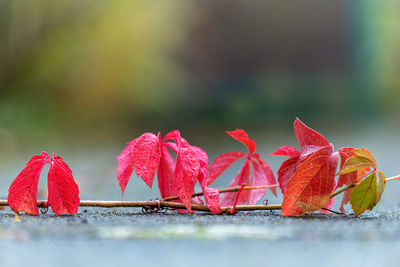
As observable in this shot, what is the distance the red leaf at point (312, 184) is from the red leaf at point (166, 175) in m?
0.16

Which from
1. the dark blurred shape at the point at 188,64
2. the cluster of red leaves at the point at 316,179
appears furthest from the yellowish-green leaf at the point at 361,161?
the dark blurred shape at the point at 188,64

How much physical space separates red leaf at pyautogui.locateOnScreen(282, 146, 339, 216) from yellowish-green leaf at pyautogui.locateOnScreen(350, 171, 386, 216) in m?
0.03

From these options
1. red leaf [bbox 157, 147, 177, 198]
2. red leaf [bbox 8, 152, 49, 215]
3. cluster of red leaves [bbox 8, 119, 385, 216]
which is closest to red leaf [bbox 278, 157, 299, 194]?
cluster of red leaves [bbox 8, 119, 385, 216]

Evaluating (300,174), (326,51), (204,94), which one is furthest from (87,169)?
(326,51)

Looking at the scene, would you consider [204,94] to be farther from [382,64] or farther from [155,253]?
[155,253]

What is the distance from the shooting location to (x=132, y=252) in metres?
0.37

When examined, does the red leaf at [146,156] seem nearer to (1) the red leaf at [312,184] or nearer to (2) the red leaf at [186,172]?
(2) the red leaf at [186,172]

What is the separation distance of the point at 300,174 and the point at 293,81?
12.7 feet

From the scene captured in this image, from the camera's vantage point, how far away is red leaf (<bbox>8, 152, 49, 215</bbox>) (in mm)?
537

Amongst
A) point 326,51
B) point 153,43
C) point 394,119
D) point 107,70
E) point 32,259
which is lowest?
point 32,259

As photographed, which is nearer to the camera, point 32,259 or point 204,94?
point 32,259

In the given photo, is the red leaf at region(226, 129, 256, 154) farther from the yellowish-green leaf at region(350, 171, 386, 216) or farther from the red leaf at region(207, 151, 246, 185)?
the yellowish-green leaf at region(350, 171, 386, 216)

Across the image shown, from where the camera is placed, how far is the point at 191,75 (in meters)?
3.56

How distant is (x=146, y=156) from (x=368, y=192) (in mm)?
250
